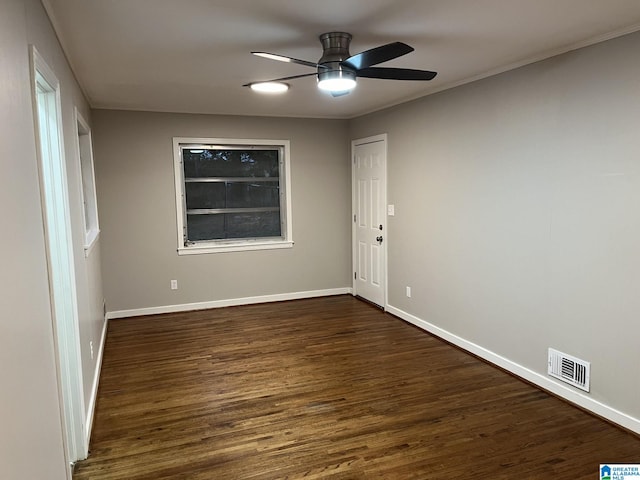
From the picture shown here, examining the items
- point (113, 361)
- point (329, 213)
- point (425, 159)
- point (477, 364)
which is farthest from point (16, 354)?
point (329, 213)

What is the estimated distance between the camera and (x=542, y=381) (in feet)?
10.7

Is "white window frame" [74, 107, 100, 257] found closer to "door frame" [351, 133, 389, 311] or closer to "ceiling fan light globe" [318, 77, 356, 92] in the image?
"ceiling fan light globe" [318, 77, 356, 92]

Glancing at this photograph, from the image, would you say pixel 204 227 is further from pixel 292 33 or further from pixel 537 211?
pixel 537 211

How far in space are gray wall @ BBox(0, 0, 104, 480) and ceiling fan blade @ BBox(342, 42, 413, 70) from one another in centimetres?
148

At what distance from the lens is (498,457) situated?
2.45m

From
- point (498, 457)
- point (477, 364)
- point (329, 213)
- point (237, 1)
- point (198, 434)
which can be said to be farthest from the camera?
point (329, 213)

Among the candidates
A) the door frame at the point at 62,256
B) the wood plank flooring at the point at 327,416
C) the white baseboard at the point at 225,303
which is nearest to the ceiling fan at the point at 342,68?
the door frame at the point at 62,256

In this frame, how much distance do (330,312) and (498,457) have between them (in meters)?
3.00

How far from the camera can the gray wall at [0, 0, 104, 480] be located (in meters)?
1.22

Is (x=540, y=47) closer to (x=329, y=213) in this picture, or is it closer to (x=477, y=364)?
(x=477, y=364)

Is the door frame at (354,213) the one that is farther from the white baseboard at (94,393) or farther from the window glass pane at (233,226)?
the white baseboard at (94,393)

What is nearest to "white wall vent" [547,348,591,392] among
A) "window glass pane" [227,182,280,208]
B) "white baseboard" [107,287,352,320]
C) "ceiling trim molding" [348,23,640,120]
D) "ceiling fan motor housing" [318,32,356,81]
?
"ceiling trim molding" [348,23,640,120]

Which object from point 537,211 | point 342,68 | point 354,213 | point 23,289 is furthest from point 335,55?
point 354,213

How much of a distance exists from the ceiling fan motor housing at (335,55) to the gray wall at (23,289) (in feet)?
4.63
